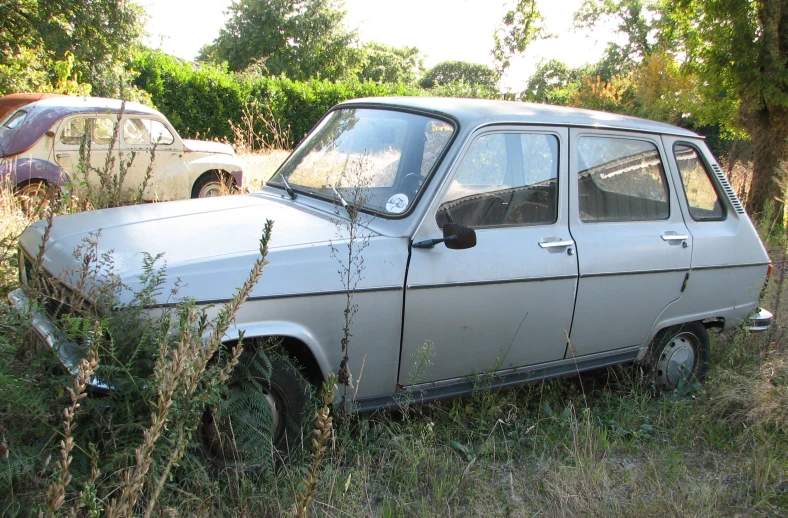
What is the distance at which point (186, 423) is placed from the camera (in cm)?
227

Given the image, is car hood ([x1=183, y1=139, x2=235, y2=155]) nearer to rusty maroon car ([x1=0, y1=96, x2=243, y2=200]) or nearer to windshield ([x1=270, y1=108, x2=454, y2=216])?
rusty maroon car ([x1=0, y1=96, x2=243, y2=200])

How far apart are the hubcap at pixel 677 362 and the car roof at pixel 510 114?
1.43 m

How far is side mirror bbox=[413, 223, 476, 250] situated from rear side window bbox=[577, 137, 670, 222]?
1.04m

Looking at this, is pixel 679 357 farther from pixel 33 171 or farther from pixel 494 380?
pixel 33 171

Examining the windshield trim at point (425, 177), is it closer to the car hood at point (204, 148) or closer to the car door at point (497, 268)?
the car door at point (497, 268)

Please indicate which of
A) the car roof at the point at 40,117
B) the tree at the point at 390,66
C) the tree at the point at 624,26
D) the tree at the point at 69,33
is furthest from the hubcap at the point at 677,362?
the tree at the point at 390,66

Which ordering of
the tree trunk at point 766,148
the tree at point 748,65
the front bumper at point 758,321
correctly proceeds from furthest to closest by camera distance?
the tree trunk at point 766,148, the tree at point 748,65, the front bumper at point 758,321

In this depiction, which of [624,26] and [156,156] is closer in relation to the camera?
[156,156]

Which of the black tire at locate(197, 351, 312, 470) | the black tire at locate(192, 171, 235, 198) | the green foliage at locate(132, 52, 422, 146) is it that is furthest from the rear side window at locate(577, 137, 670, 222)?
the green foliage at locate(132, 52, 422, 146)

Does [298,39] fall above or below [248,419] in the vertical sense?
above

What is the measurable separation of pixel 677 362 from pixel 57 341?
3840mm

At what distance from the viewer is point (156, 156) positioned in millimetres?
9703

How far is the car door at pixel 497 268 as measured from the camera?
10.6ft

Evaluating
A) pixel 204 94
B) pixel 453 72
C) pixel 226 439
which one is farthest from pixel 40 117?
pixel 453 72
